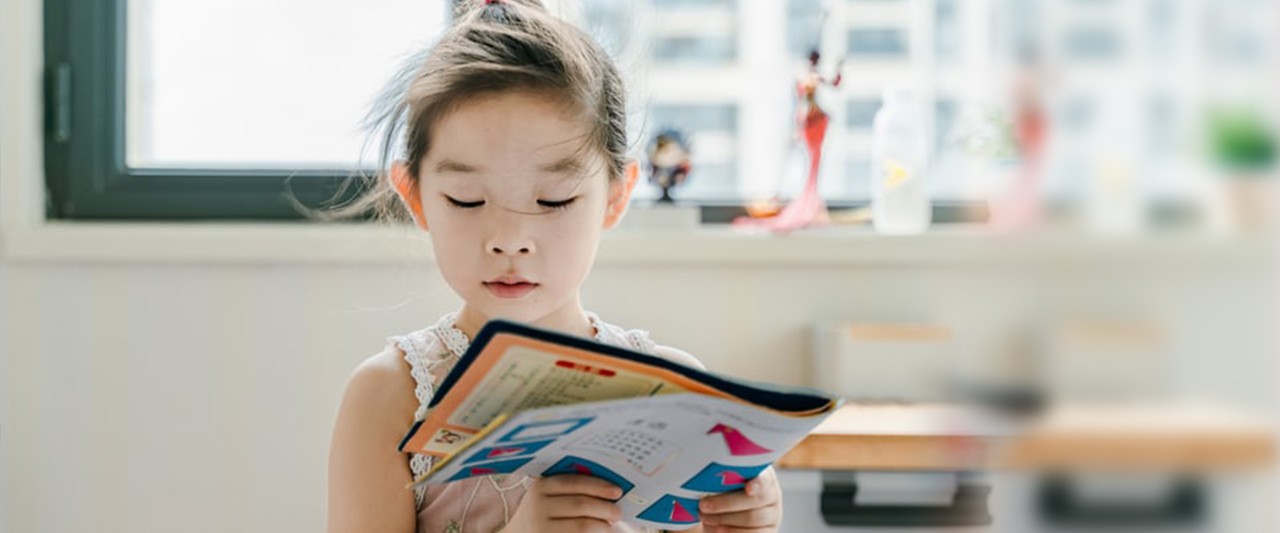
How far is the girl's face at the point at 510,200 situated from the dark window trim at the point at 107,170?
97cm

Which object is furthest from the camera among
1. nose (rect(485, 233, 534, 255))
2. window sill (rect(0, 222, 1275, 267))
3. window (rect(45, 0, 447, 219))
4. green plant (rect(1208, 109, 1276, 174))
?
window (rect(45, 0, 447, 219))

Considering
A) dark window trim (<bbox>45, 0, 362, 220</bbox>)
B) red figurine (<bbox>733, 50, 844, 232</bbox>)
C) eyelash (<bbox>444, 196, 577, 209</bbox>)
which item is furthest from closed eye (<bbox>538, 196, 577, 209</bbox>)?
dark window trim (<bbox>45, 0, 362, 220</bbox>)

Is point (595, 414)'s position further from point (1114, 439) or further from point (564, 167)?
point (1114, 439)

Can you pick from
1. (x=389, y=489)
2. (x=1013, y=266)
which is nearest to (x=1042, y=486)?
(x=1013, y=266)

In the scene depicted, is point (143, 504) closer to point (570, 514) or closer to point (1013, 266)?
point (570, 514)

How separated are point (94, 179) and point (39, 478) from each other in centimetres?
44

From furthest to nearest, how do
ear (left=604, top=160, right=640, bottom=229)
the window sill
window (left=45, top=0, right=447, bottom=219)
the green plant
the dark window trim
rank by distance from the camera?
window (left=45, top=0, right=447, bottom=219) < the dark window trim < the window sill < ear (left=604, top=160, right=640, bottom=229) < the green plant

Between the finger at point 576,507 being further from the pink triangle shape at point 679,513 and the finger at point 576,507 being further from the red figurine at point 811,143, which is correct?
the red figurine at point 811,143

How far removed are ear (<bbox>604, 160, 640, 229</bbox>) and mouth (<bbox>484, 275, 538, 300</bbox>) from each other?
0.11m

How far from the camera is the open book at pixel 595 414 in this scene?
0.74 meters

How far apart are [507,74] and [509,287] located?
17 cm

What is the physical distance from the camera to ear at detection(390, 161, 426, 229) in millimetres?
1103

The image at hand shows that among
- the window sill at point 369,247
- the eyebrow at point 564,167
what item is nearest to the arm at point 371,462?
the eyebrow at point 564,167

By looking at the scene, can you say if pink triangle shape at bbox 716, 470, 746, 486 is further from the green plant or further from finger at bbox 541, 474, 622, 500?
the green plant
